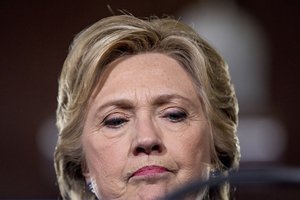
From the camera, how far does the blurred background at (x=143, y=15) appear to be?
177cm

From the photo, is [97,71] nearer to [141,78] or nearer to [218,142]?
[141,78]

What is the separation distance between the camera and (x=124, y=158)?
1025mm

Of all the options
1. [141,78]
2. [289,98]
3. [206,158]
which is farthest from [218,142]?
[289,98]

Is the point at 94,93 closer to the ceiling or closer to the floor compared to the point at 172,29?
closer to the floor

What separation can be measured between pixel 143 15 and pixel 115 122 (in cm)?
88

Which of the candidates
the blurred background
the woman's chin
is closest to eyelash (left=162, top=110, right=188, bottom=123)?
the woman's chin

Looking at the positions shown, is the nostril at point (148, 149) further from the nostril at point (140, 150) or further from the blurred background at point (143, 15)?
the blurred background at point (143, 15)

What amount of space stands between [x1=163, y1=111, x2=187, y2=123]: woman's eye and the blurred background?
2.09ft

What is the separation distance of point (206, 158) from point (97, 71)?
21 centimetres

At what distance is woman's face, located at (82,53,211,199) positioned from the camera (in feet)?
3.31

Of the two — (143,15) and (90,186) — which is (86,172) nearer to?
(90,186)

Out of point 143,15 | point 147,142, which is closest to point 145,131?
point 147,142

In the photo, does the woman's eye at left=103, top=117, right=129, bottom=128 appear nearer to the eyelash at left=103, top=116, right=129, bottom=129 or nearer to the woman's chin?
the eyelash at left=103, top=116, right=129, bottom=129

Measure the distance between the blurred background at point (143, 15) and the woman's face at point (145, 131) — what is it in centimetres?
63
